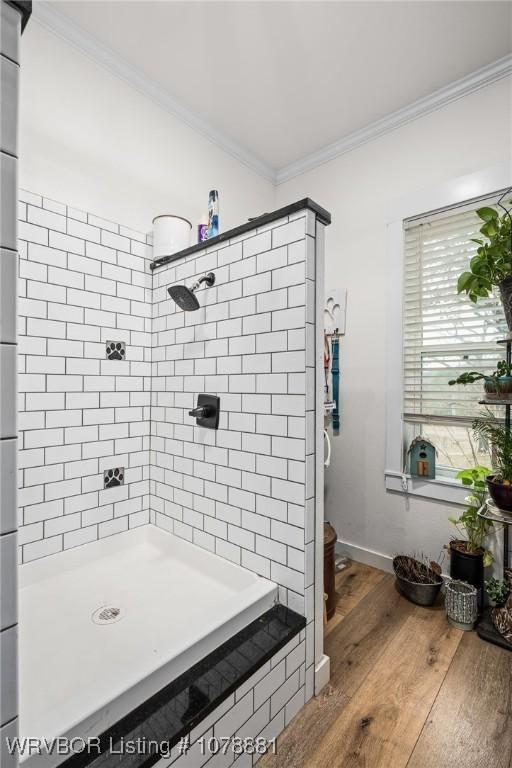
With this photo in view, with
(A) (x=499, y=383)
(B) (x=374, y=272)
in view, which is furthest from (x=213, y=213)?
(A) (x=499, y=383)

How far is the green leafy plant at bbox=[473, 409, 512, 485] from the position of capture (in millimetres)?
1516

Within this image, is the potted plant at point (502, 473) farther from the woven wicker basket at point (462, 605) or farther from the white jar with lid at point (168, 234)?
the white jar with lid at point (168, 234)

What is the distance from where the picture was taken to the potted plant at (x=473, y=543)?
1.71m

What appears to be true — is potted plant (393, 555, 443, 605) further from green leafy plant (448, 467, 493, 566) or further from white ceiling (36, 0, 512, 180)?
white ceiling (36, 0, 512, 180)

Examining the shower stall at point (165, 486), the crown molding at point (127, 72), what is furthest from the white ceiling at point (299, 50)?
the shower stall at point (165, 486)

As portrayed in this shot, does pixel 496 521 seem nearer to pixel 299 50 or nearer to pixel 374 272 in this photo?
pixel 374 272

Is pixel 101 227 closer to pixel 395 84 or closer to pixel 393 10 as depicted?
pixel 393 10

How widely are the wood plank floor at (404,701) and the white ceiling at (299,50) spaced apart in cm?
269

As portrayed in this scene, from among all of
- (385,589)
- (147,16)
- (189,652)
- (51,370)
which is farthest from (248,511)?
(147,16)

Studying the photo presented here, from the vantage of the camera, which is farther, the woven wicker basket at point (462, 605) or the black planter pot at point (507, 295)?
the woven wicker basket at point (462, 605)

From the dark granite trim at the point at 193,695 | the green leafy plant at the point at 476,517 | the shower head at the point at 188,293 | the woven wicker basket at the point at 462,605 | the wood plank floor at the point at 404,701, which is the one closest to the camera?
the dark granite trim at the point at 193,695

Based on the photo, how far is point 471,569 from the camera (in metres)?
1.71

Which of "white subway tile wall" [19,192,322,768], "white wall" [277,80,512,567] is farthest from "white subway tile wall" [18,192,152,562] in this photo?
"white wall" [277,80,512,567]

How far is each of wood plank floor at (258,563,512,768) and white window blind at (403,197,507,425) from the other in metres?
1.04
